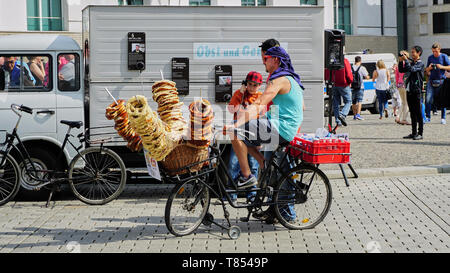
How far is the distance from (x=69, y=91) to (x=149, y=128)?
11.2ft

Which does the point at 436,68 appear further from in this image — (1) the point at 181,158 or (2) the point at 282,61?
(1) the point at 181,158

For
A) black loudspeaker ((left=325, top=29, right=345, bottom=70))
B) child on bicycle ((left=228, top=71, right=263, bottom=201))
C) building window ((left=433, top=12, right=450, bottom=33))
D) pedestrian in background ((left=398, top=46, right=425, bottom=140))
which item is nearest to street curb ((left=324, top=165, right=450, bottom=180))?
child on bicycle ((left=228, top=71, right=263, bottom=201))

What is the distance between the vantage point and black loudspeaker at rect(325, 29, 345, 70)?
14648 mm

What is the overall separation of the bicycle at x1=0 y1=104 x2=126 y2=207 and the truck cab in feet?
0.58

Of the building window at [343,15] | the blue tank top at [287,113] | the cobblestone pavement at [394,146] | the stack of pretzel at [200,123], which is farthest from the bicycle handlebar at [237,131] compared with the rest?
the building window at [343,15]

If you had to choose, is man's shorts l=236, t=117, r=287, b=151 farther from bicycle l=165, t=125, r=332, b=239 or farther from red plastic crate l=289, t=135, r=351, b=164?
red plastic crate l=289, t=135, r=351, b=164

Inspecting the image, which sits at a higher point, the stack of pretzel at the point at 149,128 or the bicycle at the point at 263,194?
the stack of pretzel at the point at 149,128

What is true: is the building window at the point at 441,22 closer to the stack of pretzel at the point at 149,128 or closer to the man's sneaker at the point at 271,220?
the man's sneaker at the point at 271,220

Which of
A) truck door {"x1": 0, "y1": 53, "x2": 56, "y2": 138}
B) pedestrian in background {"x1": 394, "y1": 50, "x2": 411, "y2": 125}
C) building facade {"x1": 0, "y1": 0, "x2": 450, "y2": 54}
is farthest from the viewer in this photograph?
building facade {"x1": 0, "y1": 0, "x2": 450, "y2": 54}

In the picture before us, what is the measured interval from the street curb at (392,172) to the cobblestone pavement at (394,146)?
0.45m

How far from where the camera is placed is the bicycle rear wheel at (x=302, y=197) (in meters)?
8.11

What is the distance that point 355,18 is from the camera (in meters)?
45.6
